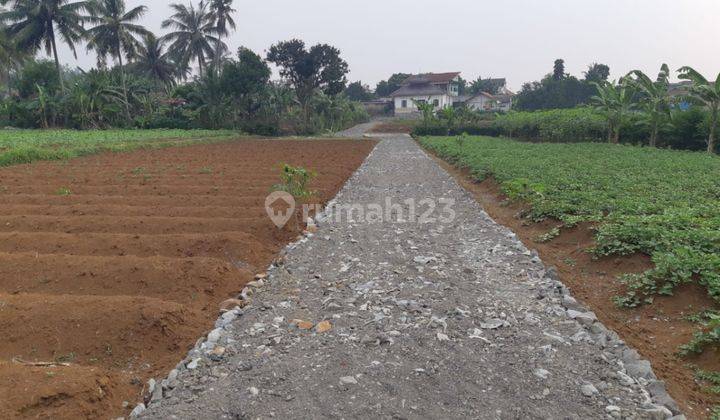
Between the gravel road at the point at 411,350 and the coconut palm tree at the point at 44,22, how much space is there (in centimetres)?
3945

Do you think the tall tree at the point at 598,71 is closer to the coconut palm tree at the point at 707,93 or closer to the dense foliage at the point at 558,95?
the dense foliage at the point at 558,95

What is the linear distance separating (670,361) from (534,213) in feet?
16.9

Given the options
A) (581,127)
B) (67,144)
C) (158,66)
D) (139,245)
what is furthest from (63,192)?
(158,66)

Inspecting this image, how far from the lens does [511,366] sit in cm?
400

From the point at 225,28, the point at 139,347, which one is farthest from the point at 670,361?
the point at 225,28

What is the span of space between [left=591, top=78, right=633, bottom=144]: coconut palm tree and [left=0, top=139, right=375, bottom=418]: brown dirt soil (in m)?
20.8

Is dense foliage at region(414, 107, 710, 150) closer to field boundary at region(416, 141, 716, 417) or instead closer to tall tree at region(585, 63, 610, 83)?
field boundary at region(416, 141, 716, 417)

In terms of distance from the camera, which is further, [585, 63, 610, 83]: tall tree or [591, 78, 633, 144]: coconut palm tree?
[585, 63, 610, 83]: tall tree

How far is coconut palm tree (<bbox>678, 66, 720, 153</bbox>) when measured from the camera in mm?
19672

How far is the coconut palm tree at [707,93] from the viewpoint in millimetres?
19672

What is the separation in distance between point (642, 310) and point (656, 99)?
22.7 m

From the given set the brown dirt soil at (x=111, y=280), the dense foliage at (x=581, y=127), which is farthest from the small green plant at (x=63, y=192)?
the dense foliage at (x=581, y=127)

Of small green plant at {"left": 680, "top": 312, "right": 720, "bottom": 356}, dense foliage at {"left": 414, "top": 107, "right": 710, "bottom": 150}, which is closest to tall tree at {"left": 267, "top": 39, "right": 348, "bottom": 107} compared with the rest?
dense foliage at {"left": 414, "top": 107, "right": 710, "bottom": 150}

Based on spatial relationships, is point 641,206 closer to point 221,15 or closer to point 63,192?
point 63,192
